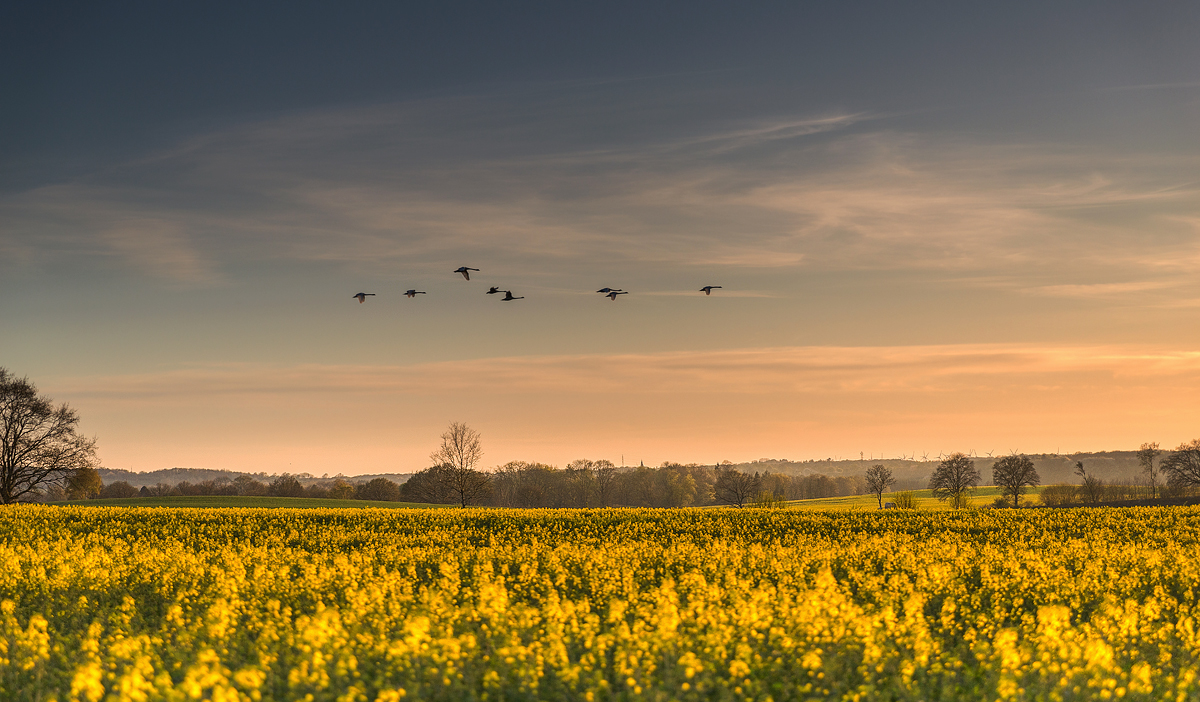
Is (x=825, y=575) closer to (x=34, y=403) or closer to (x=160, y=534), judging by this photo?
(x=160, y=534)

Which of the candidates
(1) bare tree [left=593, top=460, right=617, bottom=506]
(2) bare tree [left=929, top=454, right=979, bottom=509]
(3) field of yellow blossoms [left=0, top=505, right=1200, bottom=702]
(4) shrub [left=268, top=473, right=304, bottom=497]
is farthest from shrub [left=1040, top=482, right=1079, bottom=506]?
(4) shrub [left=268, top=473, right=304, bottom=497]

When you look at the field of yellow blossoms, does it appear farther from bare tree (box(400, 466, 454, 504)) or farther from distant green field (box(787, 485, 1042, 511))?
distant green field (box(787, 485, 1042, 511))

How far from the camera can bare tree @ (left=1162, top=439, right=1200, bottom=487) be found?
100625 millimetres

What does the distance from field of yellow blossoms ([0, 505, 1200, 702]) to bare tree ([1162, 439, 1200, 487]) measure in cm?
8860

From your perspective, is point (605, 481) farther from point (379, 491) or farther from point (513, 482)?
point (379, 491)

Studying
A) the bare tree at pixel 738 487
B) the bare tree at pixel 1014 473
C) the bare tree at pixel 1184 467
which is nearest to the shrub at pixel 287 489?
the bare tree at pixel 738 487

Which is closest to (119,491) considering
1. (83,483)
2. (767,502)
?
(83,483)

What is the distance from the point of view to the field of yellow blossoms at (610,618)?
31.3 ft

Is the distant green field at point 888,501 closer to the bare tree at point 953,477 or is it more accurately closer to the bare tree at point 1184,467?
the bare tree at point 953,477

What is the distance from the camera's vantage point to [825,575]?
14.6 meters

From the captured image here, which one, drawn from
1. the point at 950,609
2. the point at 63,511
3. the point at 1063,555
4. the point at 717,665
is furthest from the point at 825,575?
the point at 63,511

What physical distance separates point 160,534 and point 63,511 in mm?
11451

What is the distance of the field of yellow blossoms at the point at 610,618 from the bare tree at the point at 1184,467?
88602 millimetres

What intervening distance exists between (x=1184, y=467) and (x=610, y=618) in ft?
392
